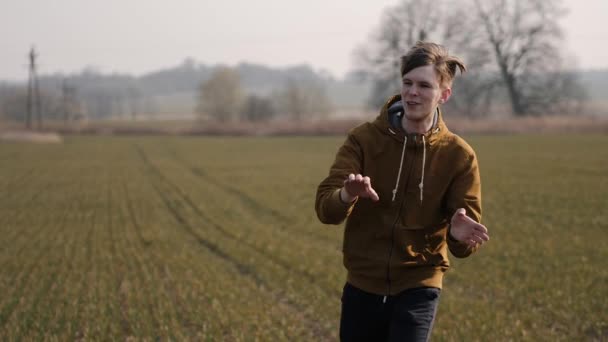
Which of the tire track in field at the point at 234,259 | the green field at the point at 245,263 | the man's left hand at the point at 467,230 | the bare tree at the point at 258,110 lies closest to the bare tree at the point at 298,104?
the bare tree at the point at 258,110

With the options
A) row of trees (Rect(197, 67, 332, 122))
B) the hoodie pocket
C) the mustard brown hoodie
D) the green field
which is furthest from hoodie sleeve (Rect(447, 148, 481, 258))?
row of trees (Rect(197, 67, 332, 122))

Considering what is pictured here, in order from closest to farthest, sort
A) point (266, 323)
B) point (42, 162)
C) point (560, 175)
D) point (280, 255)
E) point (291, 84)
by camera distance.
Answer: point (266, 323) → point (280, 255) → point (560, 175) → point (42, 162) → point (291, 84)

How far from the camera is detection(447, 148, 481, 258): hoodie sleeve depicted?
342 centimetres

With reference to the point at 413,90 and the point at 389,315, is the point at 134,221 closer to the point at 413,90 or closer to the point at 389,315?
the point at 389,315

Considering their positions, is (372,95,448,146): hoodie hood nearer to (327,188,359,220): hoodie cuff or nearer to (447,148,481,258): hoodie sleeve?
(447,148,481,258): hoodie sleeve

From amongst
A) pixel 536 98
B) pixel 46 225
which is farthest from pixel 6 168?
pixel 536 98

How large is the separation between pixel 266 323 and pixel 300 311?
740 millimetres

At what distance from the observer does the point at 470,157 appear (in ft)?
11.7

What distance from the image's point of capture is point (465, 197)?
3455 millimetres

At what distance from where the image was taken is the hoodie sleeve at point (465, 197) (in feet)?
11.2

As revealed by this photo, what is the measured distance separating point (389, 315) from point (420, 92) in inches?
47.1

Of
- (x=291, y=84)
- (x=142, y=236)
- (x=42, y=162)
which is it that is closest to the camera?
(x=142, y=236)

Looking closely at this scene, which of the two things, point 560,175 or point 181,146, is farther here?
point 181,146

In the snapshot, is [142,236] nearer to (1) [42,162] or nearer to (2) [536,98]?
(1) [42,162]
